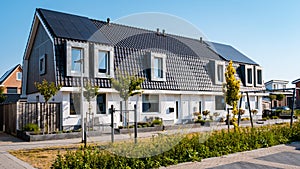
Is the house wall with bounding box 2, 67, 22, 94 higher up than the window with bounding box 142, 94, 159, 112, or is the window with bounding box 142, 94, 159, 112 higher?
the house wall with bounding box 2, 67, 22, 94

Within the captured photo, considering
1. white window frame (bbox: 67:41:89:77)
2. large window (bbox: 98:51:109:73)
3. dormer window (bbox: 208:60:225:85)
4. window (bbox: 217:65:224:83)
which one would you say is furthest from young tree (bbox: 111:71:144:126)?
window (bbox: 217:65:224:83)

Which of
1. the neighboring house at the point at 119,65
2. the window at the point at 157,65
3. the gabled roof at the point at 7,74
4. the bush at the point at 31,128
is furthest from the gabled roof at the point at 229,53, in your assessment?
the gabled roof at the point at 7,74

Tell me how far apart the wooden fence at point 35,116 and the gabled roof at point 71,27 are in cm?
403

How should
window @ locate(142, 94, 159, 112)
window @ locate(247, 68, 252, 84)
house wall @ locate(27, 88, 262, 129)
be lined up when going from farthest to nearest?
window @ locate(247, 68, 252, 84) → window @ locate(142, 94, 159, 112) → house wall @ locate(27, 88, 262, 129)

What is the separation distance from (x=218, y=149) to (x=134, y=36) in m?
11.8

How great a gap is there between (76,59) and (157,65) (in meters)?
5.81

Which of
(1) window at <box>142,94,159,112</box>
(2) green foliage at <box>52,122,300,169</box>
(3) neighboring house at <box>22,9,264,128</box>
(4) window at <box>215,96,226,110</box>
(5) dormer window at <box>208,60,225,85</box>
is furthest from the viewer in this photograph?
(4) window at <box>215,96,226,110</box>

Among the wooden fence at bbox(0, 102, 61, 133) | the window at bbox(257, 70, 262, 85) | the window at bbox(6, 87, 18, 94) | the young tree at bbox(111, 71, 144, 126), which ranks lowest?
the wooden fence at bbox(0, 102, 61, 133)

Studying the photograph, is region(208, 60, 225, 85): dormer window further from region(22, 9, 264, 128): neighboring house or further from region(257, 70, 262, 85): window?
region(257, 70, 262, 85): window

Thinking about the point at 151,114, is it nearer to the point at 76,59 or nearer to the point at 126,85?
the point at 126,85

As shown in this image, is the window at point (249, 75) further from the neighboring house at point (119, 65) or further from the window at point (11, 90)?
the window at point (11, 90)

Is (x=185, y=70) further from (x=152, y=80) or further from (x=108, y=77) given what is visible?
(x=108, y=77)

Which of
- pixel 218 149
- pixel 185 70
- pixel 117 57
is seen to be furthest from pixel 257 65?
pixel 218 149

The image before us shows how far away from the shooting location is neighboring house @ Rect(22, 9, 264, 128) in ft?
52.4
